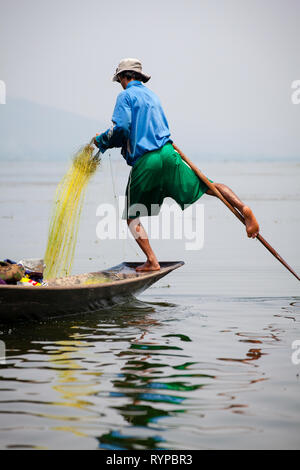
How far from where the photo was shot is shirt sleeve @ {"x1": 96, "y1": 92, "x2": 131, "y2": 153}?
637 centimetres

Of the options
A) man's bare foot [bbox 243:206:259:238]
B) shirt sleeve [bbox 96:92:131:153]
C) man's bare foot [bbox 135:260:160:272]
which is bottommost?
man's bare foot [bbox 135:260:160:272]

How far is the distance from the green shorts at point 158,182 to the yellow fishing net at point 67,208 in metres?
0.41

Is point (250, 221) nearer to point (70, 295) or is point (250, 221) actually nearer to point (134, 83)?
point (134, 83)

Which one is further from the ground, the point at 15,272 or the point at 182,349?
the point at 15,272

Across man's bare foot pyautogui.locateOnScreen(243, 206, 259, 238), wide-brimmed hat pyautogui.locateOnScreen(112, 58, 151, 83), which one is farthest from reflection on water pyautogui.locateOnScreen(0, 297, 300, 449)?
wide-brimmed hat pyautogui.locateOnScreen(112, 58, 151, 83)

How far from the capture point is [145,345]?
16.0 ft

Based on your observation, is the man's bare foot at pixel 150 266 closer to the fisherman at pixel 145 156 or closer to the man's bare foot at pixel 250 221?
the fisherman at pixel 145 156

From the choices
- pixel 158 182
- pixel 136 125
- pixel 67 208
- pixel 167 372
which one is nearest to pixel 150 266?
pixel 158 182

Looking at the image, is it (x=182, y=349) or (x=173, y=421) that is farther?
(x=182, y=349)

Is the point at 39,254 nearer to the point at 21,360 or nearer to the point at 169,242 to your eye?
the point at 169,242

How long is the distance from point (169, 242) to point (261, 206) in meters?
6.22

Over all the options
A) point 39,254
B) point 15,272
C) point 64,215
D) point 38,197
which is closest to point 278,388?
point 15,272

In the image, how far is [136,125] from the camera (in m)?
6.43

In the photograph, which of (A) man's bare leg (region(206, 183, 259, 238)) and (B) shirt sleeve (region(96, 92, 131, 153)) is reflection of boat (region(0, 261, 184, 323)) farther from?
(B) shirt sleeve (region(96, 92, 131, 153))
